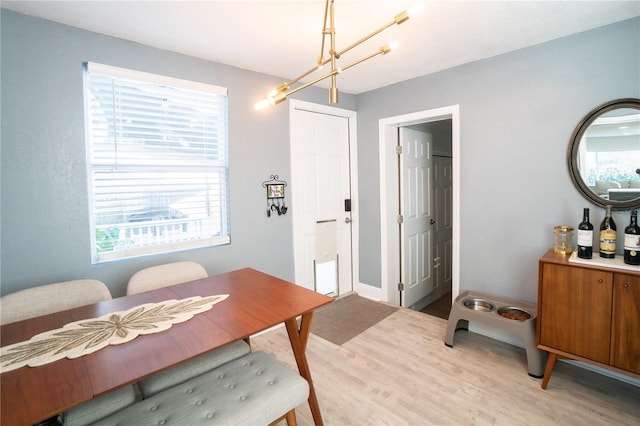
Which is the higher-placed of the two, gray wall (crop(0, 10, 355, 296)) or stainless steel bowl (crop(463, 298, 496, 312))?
gray wall (crop(0, 10, 355, 296))

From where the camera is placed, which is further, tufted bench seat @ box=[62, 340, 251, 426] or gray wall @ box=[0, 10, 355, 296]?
gray wall @ box=[0, 10, 355, 296]

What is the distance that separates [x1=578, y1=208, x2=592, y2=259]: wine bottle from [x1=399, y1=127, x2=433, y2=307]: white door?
173 centimetres

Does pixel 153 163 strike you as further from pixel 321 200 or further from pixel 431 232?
pixel 431 232

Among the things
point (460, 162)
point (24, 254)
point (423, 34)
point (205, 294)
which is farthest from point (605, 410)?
point (24, 254)

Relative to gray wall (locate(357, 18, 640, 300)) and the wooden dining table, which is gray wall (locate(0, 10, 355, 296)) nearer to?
the wooden dining table

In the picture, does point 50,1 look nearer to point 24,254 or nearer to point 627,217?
point 24,254

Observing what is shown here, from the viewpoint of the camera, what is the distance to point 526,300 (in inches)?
104

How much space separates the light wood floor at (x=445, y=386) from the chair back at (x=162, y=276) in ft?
3.05

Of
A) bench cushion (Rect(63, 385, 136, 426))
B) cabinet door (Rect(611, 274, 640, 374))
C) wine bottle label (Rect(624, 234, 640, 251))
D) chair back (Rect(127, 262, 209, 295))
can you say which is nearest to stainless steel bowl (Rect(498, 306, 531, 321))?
cabinet door (Rect(611, 274, 640, 374))

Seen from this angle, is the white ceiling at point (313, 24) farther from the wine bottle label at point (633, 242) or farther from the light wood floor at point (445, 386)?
the light wood floor at point (445, 386)

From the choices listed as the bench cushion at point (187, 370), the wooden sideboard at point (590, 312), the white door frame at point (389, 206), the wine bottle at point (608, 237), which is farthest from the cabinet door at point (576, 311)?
the bench cushion at point (187, 370)

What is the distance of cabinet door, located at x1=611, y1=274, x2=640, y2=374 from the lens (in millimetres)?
1790

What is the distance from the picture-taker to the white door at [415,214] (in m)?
3.65

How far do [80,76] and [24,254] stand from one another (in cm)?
118
